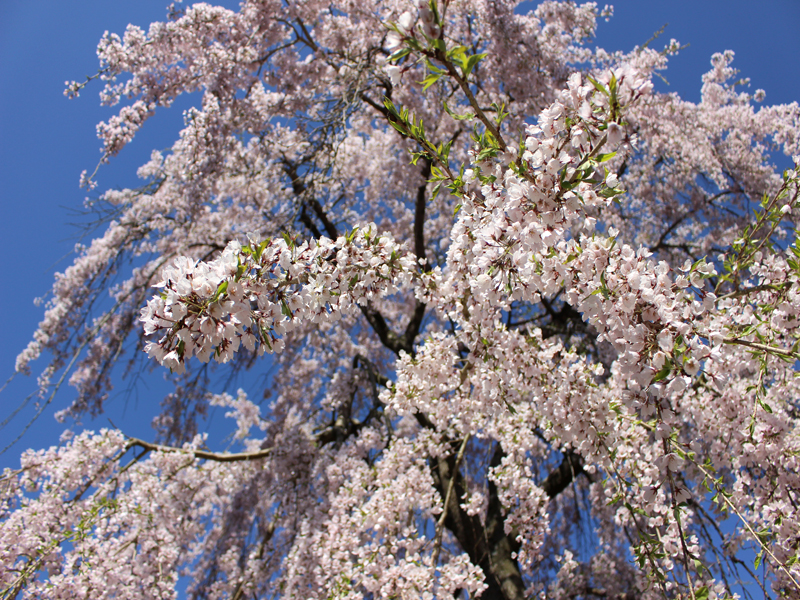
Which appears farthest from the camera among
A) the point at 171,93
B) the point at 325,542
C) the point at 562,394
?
the point at 171,93

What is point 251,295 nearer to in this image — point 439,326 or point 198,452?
point 198,452

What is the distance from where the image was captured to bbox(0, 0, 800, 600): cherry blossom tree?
145cm

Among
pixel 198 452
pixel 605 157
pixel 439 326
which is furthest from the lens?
pixel 439 326

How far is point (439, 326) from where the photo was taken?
25.3 feet

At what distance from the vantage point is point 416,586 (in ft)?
8.28

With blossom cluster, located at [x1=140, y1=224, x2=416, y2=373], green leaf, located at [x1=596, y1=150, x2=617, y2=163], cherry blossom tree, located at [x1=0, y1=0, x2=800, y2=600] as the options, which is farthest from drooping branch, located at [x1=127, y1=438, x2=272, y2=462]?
green leaf, located at [x1=596, y1=150, x2=617, y2=163]

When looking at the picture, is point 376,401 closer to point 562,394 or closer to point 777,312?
point 562,394

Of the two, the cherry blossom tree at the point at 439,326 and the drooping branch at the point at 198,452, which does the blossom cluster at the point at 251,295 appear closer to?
the cherry blossom tree at the point at 439,326

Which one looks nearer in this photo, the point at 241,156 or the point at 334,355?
the point at 241,156

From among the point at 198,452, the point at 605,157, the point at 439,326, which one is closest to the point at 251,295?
the point at 605,157

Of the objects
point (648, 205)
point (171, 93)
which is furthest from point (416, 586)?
point (648, 205)

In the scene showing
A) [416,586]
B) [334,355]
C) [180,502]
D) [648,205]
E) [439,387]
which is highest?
[648,205]

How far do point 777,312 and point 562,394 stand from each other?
105 cm

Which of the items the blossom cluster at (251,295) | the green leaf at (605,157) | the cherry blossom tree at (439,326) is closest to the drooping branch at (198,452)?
the cherry blossom tree at (439,326)
